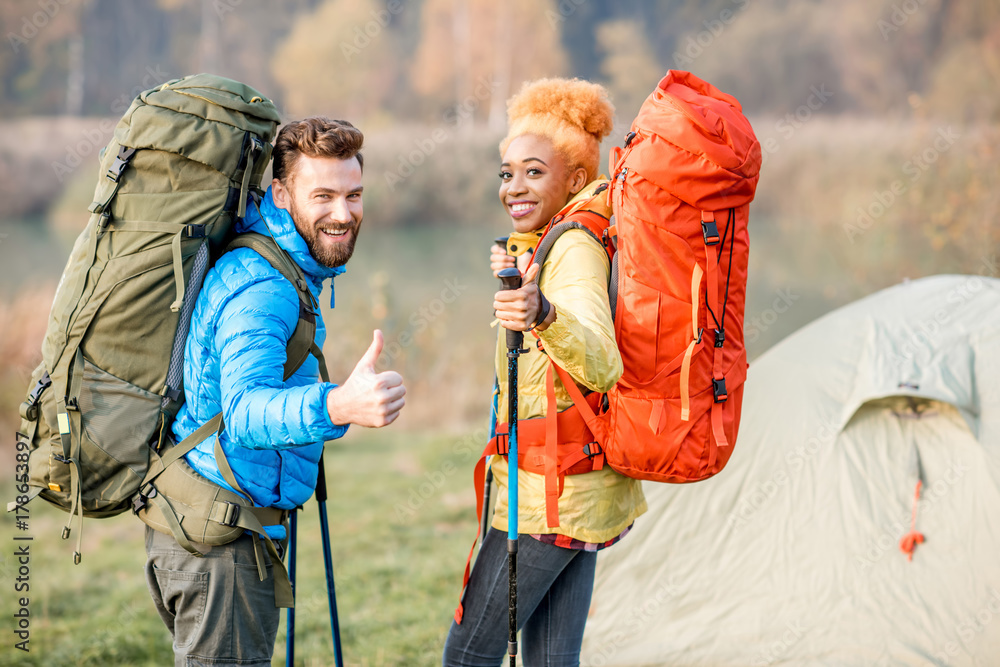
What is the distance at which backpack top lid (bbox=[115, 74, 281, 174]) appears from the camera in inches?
79.2

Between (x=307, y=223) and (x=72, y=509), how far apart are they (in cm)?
93

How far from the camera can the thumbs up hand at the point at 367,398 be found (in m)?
1.63

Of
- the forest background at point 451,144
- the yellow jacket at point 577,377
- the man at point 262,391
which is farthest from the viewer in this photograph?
the forest background at point 451,144

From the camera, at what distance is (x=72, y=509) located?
2.05 m

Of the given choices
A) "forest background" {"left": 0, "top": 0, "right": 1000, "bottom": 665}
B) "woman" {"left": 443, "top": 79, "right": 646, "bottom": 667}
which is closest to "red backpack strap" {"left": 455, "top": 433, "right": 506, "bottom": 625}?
"woman" {"left": 443, "top": 79, "right": 646, "bottom": 667}

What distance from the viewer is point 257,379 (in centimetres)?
184

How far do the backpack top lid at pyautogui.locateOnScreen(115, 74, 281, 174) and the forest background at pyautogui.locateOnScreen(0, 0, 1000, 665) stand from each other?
3.36 metres

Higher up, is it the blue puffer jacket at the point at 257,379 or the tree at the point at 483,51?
the tree at the point at 483,51

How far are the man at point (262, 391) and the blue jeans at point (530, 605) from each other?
550mm

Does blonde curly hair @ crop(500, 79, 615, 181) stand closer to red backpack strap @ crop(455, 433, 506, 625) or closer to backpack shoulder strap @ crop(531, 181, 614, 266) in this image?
backpack shoulder strap @ crop(531, 181, 614, 266)

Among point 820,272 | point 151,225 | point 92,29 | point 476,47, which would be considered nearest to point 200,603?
point 151,225

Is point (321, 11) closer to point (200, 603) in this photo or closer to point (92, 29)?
point (92, 29)

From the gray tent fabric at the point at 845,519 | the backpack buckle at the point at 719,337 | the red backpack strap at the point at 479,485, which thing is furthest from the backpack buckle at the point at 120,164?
the gray tent fabric at the point at 845,519

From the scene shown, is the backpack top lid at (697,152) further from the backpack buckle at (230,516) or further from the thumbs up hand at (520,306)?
the backpack buckle at (230,516)
